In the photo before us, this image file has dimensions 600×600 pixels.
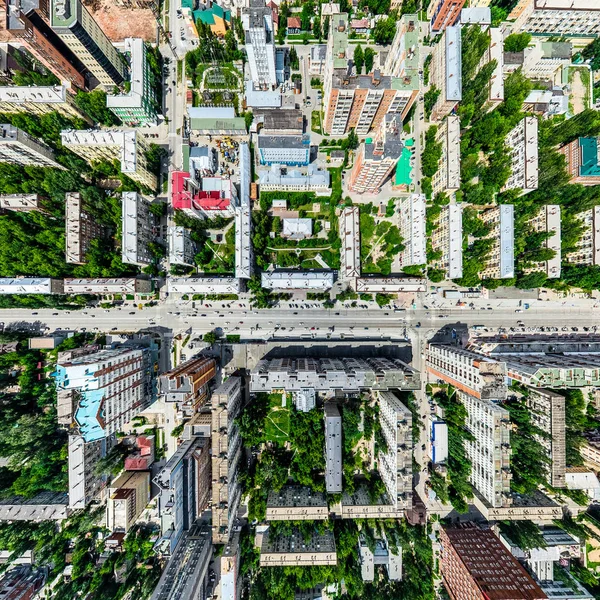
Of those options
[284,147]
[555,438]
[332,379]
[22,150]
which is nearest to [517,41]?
[284,147]

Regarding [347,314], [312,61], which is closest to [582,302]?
[347,314]

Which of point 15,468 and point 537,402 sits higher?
point 537,402

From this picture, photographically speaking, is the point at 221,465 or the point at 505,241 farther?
the point at 505,241

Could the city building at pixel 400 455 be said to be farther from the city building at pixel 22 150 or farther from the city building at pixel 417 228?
the city building at pixel 22 150

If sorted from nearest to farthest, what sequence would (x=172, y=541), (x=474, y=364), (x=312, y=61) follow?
1. (x=474, y=364)
2. (x=172, y=541)
3. (x=312, y=61)

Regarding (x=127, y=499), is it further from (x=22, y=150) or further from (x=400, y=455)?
(x=22, y=150)

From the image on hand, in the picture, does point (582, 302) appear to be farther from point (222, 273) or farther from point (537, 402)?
point (222, 273)
